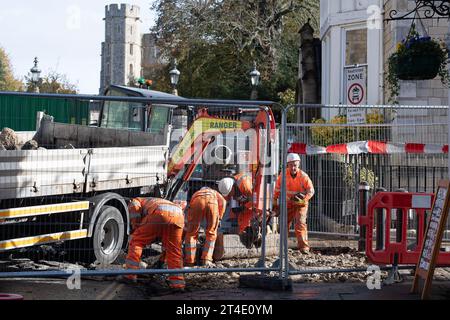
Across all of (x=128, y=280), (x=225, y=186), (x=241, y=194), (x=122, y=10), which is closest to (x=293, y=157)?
(x=241, y=194)

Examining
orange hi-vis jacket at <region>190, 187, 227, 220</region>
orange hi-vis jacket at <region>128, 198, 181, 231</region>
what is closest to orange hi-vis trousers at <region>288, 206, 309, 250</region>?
orange hi-vis jacket at <region>190, 187, 227, 220</region>

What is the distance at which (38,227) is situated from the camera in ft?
31.8

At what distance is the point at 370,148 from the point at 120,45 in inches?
4580

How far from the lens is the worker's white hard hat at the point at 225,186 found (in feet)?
34.1

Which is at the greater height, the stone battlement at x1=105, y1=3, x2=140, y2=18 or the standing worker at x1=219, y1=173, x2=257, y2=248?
the stone battlement at x1=105, y1=3, x2=140, y2=18

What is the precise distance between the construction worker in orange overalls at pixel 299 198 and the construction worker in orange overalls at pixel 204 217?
199 centimetres

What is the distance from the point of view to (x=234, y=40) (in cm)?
4109

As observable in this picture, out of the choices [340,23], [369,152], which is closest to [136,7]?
[340,23]

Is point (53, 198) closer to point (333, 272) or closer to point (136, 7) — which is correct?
point (333, 272)

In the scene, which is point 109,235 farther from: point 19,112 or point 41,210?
point 19,112

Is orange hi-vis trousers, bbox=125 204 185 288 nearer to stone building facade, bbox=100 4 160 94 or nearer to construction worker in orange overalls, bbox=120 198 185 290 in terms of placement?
construction worker in orange overalls, bbox=120 198 185 290

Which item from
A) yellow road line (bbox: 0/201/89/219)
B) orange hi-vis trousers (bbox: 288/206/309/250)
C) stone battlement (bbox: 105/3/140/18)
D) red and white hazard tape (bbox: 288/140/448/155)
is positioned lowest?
orange hi-vis trousers (bbox: 288/206/309/250)

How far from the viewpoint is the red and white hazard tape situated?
12.2 metres

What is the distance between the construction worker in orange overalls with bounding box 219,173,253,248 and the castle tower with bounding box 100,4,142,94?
111117mm
